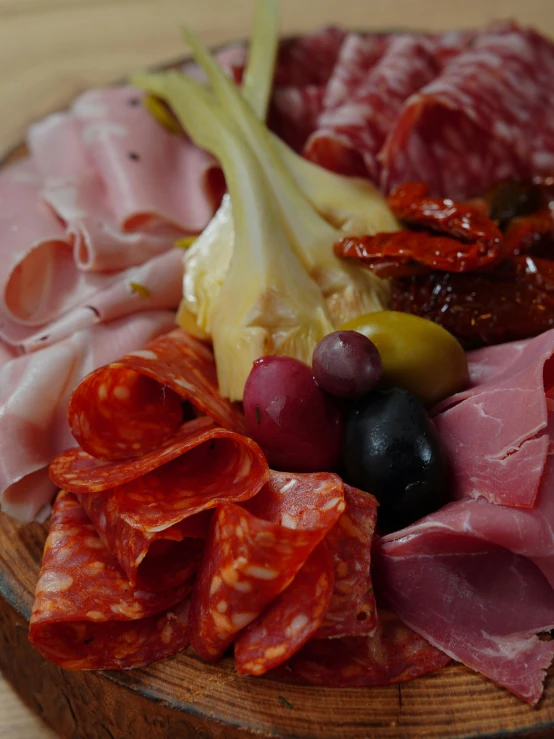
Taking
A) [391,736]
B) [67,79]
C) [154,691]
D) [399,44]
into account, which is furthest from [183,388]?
[67,79]

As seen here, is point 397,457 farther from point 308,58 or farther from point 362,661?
point 308,58

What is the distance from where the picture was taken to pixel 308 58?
2172 millimetres

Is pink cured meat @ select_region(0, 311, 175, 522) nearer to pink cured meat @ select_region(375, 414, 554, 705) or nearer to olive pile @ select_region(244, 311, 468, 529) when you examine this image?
olive pile @ select_region(244, 311, 468, 529)

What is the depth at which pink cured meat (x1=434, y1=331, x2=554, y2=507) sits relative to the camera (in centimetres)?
104

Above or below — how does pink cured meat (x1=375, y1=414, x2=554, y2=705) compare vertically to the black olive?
below

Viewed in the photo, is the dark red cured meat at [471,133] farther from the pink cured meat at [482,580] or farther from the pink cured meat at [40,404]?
the pink cured meat at [482,580]

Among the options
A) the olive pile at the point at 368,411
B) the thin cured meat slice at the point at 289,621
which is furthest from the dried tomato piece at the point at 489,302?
the thin cured meat slice at the point at 289,621

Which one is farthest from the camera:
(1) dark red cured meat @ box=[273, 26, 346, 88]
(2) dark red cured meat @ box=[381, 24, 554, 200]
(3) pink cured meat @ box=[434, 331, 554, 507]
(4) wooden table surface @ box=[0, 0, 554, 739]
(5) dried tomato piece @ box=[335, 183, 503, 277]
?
(4) wooden table surface @ box=[0, 0, 554, 739]

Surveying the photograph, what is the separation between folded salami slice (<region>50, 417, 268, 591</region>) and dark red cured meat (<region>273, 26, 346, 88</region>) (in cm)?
134

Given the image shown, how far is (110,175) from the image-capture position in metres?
1.81

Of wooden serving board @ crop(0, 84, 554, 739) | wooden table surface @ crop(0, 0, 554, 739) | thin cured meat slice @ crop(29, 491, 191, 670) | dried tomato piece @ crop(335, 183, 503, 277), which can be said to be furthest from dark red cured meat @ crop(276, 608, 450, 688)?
wooden table surface @ crop(0, 0, 554, 739)

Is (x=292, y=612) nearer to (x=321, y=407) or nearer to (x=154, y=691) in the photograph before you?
(x=154, y=691)

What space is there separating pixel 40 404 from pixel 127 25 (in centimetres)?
234

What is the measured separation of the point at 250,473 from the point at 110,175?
1.05 m
